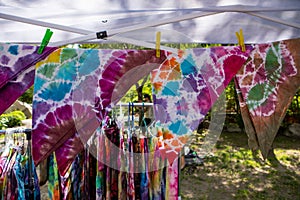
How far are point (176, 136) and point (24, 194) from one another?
0.71 metres

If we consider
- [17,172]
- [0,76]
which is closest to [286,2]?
[0,76]

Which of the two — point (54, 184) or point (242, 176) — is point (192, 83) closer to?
point (54, 184)

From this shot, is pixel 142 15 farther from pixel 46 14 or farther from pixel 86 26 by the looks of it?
pixel 46 14

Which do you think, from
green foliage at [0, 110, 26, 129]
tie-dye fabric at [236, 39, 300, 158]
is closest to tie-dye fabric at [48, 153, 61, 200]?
tie-dye fabric at [236, 39, 300, 158]

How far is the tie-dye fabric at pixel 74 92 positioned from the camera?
3.62 feet

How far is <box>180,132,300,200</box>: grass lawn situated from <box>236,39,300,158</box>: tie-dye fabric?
7.46 ft

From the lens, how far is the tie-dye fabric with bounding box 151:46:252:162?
1.16 metres

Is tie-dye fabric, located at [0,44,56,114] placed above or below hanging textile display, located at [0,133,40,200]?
above

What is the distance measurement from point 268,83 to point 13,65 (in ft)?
3.20

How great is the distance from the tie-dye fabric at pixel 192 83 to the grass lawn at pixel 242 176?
233cm

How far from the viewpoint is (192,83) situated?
1.16 m

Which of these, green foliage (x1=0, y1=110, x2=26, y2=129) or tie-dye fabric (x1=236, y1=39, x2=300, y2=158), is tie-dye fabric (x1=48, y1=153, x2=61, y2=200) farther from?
green foliage (x1=0, y1=110, x2=26, y2=129)

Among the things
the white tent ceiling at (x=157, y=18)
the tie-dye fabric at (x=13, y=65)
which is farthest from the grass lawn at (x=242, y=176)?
the tie-dye fabric at (x=13, y=65)

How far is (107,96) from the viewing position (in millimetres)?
1127
